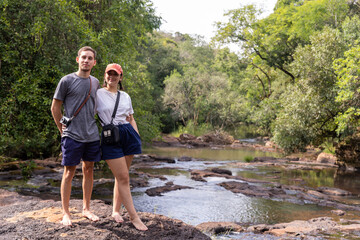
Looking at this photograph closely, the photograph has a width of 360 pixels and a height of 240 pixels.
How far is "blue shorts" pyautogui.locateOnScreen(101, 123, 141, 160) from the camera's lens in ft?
12.8

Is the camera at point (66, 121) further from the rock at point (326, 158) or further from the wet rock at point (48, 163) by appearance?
the rock at point (326, 158)

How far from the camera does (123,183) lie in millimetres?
3994

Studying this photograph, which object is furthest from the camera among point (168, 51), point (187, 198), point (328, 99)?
point (168, 51)

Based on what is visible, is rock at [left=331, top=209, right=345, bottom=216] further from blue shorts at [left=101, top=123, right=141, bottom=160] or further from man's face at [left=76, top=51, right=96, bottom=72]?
man's face at [left=76, top=51, right=96, bottom=72]

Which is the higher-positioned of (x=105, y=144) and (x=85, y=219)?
(x=105, y=144)

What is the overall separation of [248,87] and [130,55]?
27074 millimetres

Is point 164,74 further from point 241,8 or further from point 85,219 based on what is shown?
point 85,219

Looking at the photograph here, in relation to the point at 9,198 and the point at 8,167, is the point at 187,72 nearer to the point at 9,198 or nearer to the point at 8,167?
the point at 8,167

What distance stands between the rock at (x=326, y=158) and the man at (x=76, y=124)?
20.4 meters

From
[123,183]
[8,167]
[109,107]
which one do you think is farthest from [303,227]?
[8,167]

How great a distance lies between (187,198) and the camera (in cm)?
1073

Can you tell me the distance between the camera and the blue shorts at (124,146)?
3.89 m

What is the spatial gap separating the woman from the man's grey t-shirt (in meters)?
0.14

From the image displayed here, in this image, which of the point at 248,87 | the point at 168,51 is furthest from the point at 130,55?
the point at 168,51
